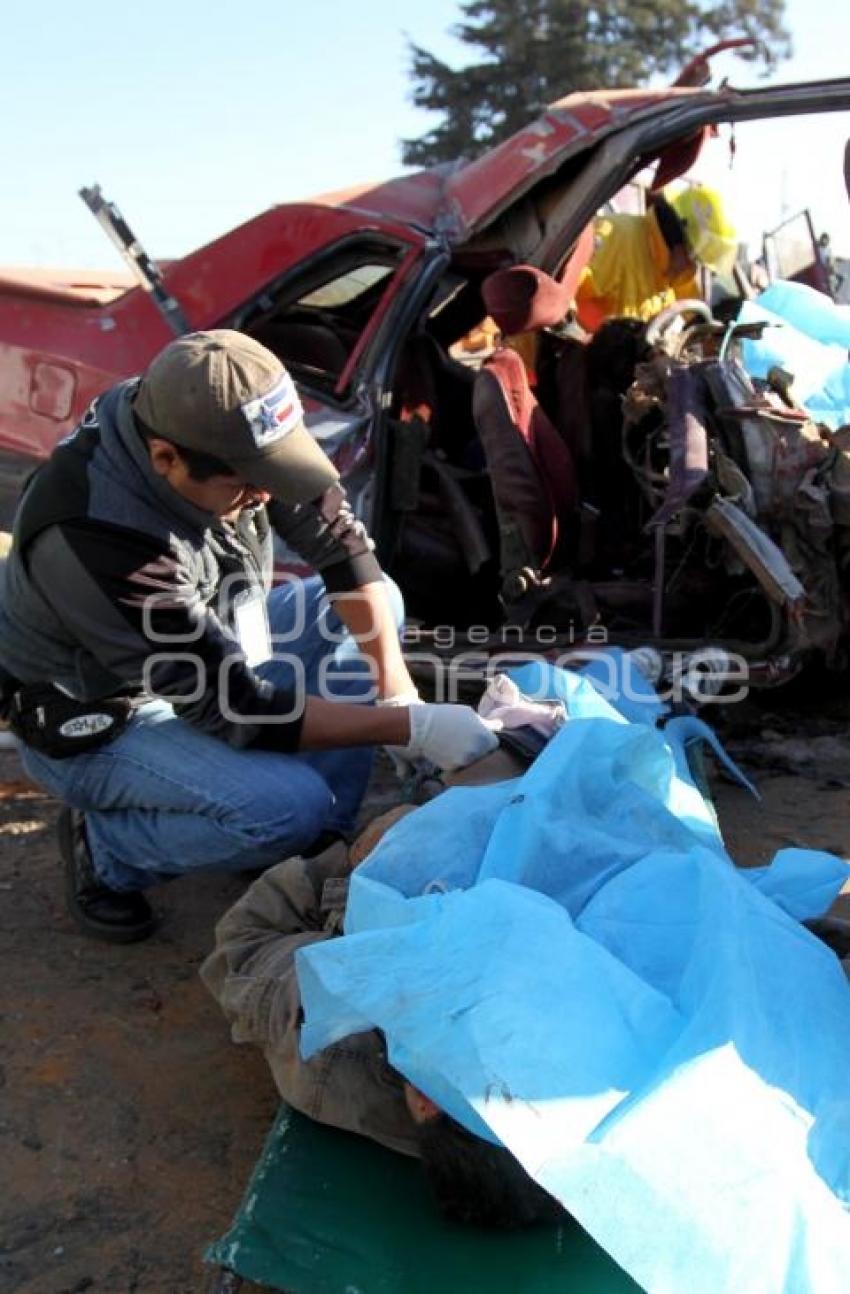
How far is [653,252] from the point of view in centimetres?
584

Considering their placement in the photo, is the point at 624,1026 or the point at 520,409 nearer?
the point at 624,1026

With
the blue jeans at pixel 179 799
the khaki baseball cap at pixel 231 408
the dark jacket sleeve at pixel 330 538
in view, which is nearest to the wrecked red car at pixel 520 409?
the dark jacket sleeve at pixel 330 538

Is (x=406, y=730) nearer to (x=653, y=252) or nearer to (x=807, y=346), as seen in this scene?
(x=807, y=346)

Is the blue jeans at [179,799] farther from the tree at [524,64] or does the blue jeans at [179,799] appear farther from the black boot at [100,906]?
the tree at [524,64]

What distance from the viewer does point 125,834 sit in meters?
2.62

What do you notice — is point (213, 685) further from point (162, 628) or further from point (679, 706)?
point (679, 706)

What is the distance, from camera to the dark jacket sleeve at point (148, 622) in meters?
2.32

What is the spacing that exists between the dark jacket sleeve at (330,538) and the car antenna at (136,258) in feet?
4.16

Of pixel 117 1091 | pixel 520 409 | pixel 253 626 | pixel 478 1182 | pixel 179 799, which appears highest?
pixel 520 409

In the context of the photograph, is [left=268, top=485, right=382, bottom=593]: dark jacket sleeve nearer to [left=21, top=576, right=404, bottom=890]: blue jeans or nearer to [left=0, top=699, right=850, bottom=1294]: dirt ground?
[left=21, top=576, right=404, bottom=890]: blue jeans

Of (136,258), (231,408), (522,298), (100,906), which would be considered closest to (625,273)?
(522,298)

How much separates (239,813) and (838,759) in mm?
2140

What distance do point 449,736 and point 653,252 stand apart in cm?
405

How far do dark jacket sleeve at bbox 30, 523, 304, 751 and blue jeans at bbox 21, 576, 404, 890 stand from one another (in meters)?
0.12
